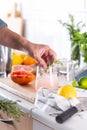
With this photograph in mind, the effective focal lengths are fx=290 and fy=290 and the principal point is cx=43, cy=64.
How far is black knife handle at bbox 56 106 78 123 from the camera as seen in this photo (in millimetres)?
850

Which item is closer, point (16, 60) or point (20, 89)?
point (20, 89)

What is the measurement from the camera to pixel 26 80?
4.18 feet

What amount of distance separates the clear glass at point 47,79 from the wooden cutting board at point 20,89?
1.6 inches

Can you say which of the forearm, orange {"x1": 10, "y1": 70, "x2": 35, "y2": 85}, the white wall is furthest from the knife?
the white wall

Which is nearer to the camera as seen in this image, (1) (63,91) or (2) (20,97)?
(1) (63,91)

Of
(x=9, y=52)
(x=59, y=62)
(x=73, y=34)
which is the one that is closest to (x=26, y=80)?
(x=59, y=62)

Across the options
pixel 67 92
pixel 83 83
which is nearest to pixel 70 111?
pixel 67 92

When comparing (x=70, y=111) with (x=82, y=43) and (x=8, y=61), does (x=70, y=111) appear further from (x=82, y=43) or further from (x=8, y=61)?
(x=82, y=43)

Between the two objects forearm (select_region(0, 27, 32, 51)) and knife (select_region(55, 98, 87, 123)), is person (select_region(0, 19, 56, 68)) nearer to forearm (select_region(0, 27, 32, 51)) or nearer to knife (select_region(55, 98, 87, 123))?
forearm (select_region(0, 27, 32, 51))

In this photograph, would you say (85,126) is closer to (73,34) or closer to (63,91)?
(63,91)

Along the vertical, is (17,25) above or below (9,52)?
above

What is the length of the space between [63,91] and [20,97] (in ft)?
0.72

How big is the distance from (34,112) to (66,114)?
16 cm

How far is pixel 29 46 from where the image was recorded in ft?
4.56
